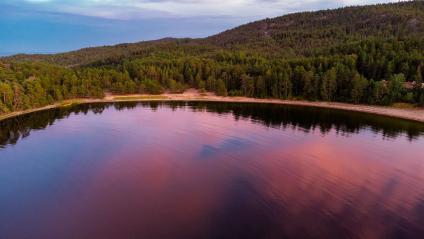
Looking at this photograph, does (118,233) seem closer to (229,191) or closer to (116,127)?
(229,191)

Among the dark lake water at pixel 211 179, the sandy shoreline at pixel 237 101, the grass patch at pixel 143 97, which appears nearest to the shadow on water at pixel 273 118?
the dark lake water at pixel 211 179

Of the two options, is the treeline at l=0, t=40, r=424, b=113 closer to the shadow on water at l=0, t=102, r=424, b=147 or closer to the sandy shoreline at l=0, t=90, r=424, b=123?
the sandy shoreline at l=0, t=90, r=424, b=123

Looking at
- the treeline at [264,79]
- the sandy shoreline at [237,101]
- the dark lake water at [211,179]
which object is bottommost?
the dark lake water at [211,179]

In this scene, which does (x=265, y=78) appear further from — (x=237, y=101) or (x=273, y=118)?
(x=273, y=118)

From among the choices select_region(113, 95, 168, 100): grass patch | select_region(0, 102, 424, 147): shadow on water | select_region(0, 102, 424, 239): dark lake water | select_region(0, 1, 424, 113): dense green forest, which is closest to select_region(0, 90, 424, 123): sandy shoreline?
select_region(113, 95, 168, 100): grass patch

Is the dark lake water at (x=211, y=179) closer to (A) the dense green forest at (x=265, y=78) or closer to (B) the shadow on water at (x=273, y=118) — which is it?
(B) the shadow on water at (x=273, y=118)

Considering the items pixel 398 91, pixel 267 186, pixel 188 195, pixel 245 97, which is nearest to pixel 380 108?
pixel 398 91
